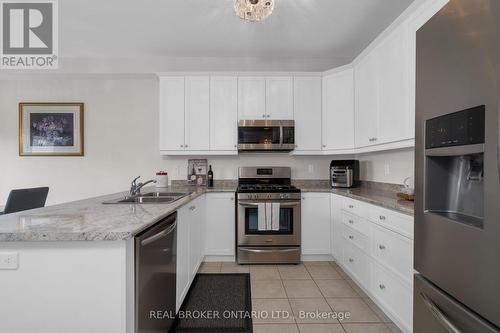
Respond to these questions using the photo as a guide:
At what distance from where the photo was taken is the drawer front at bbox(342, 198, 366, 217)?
7.55 feet

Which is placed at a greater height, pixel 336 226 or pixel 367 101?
pixel 367 101

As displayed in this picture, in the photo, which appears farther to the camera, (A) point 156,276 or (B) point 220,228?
(B) point 220,228

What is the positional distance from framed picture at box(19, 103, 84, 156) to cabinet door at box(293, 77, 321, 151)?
→ 3.05 m

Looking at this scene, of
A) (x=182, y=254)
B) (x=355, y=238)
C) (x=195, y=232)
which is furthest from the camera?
(x=195, y=232)

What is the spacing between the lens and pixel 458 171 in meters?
1.00

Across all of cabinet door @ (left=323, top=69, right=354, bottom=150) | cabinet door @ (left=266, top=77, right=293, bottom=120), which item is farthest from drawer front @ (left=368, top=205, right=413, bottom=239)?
cabinet door @ (left=266, top=77, right=293, bottom=120)

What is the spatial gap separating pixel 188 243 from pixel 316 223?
5.17ft

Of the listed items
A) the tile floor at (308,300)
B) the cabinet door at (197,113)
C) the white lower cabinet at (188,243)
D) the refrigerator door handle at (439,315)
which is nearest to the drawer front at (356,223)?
the tile floor at (308,300)

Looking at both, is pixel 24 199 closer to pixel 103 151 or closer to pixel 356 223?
pixel 103 151

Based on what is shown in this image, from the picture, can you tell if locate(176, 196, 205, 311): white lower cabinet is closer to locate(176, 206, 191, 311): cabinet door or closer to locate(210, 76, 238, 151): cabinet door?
locate(176, 206, 191, 311): cabinet door

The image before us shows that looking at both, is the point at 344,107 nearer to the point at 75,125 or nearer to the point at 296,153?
the point at 296,153

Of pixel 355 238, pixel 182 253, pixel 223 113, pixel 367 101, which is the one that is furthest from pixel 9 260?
pixel 367 101

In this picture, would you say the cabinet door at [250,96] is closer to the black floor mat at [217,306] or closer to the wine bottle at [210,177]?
the wine bottle at [210,177]

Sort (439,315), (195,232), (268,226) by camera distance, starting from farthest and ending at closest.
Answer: (268,226) → (195,232) → (439,315)
